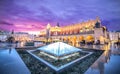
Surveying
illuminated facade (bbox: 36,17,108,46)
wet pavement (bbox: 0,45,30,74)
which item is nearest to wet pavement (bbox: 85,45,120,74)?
wet pavement (bbox: 0,45,30,74)

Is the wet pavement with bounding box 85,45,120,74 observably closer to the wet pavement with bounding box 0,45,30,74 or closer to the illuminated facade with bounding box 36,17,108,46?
the wet pavement with bounding box 0,45,30,74

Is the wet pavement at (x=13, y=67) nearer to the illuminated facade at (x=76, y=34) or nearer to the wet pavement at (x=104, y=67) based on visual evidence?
the wet pavement at (x=104, y=67)

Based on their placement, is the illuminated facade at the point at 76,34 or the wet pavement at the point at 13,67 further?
the illuminated facade at the point at 76,34

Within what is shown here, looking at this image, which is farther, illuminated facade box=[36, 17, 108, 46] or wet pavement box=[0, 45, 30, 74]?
illuminated facade box=[36, 17, 108, 46]

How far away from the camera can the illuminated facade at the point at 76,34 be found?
9359 mm

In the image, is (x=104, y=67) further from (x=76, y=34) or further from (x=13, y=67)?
(x=76, y=34)

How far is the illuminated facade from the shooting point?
9.36 meters

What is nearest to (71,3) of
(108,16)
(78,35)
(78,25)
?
(108,16)

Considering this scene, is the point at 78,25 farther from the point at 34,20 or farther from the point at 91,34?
the point at 34,20

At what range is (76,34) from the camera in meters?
10.8

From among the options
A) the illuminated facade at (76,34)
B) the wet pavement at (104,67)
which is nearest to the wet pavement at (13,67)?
the wet pavement at (104,67)

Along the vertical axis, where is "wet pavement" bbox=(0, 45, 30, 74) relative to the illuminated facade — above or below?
below

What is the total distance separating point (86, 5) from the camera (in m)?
5.21

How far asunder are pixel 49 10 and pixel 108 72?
4.75 metres
